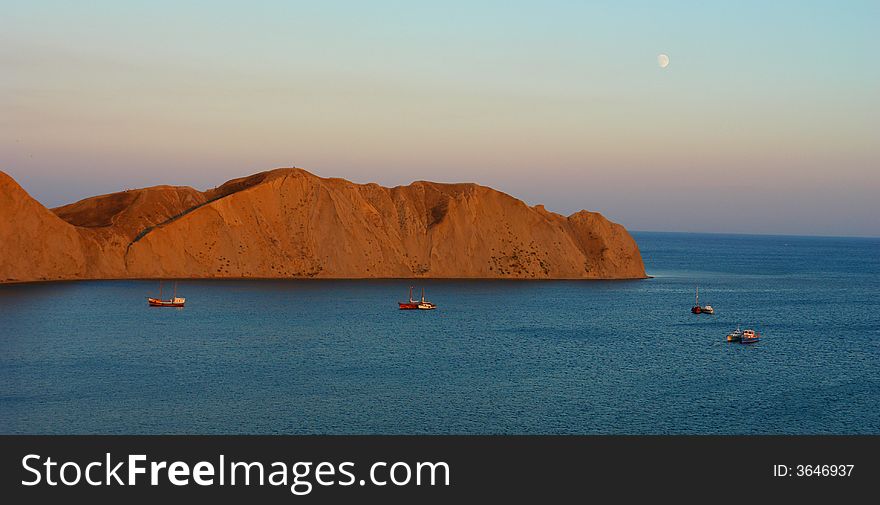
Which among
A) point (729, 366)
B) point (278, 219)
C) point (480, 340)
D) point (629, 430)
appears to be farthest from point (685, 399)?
point (278, 219)

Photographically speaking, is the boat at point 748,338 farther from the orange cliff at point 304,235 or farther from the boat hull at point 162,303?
the orange cliff at point 304,235

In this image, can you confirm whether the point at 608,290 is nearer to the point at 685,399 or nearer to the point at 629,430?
the point at 685,399

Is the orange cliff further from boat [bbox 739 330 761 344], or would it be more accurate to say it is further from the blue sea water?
boat [bbox 739 330 761 344]

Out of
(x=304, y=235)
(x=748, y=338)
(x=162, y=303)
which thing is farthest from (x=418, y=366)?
(x=304, y=235)

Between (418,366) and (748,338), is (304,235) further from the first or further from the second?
(418,366)

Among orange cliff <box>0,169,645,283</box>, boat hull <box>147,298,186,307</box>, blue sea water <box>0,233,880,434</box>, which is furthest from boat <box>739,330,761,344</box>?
orange cliff <box>0,169,645,283</box>
